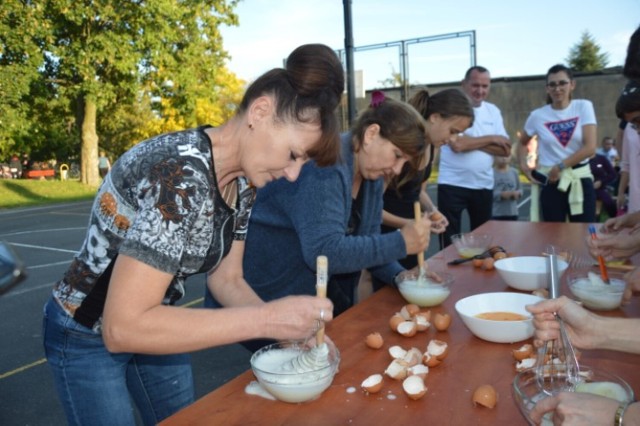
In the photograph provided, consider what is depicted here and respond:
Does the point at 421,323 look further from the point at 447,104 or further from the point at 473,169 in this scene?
the point at 473,169

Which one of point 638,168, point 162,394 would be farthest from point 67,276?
point 638,168

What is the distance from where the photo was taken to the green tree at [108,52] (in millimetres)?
14477

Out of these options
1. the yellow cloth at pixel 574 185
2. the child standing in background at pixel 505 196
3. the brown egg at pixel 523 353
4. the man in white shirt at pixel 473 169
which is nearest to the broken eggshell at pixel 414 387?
the brown egg at pixel 523 353

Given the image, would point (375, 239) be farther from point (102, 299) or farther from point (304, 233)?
point (102, 299)

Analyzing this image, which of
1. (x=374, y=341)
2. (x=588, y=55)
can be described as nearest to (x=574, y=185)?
(x=374, y=341)

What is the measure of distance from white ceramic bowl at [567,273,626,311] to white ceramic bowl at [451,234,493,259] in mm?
737

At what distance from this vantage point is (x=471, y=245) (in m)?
2.63

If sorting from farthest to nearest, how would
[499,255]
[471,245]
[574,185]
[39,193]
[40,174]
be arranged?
[40,174], [39,193], [574,185], [471,245], [499,255]

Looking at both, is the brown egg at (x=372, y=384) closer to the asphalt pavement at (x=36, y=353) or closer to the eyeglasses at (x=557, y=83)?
the asphalt pavement at (x=36, y=353)

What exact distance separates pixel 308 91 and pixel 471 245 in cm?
153

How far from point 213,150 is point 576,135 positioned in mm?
3682

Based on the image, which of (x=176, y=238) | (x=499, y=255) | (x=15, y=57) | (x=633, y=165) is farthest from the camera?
(x=15, y=57)

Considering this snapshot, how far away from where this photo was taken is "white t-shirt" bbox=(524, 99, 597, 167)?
4.25m

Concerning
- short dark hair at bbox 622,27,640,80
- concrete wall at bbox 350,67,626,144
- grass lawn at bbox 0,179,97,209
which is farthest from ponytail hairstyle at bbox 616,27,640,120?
concrete wall at bbox 350,67,626,144
